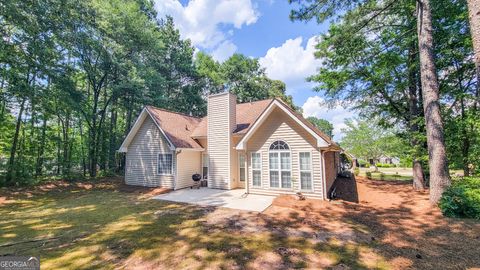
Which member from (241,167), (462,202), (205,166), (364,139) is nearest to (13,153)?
(205,166)

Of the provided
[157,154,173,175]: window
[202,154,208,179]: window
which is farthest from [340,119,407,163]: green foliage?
[157,154,173,175]: window

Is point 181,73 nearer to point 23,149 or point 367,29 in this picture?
point 23,149

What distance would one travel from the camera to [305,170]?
9.71 metres

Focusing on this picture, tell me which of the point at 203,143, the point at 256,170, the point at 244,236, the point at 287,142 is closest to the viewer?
the point at 244,236

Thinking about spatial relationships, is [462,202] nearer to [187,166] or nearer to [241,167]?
[241,167]

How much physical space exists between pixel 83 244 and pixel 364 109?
1614 centimetres

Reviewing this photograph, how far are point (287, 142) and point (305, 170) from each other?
1.55 meters

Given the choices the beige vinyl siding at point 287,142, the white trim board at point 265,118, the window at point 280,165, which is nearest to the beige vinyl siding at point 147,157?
the white trim board at point 265,118

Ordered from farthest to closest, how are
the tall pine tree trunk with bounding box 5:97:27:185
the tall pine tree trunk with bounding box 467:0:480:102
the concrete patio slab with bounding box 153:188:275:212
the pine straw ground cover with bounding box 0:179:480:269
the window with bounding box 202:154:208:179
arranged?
the window with bounding box 202:154:208:179
the tall pine tree trunk with bounding box 5:97:27:185
the concrete patio slab with bounding box 153:188:275:212
the pine straw ground cover with bounding box 0:179:480:269
the tall pine tree trunk with bounding box 467:0:480:102

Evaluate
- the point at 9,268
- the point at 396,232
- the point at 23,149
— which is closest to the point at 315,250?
the point at 396,232

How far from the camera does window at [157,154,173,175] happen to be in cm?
1332

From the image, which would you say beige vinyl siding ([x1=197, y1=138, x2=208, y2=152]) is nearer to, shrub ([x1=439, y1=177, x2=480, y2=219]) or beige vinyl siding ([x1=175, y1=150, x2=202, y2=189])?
beige vinyl siding ([x1=175, y1=150, x2=202, y2=189])

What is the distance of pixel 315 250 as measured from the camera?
15.8 ft

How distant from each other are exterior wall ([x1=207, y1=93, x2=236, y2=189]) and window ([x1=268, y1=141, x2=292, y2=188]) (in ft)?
9.83
